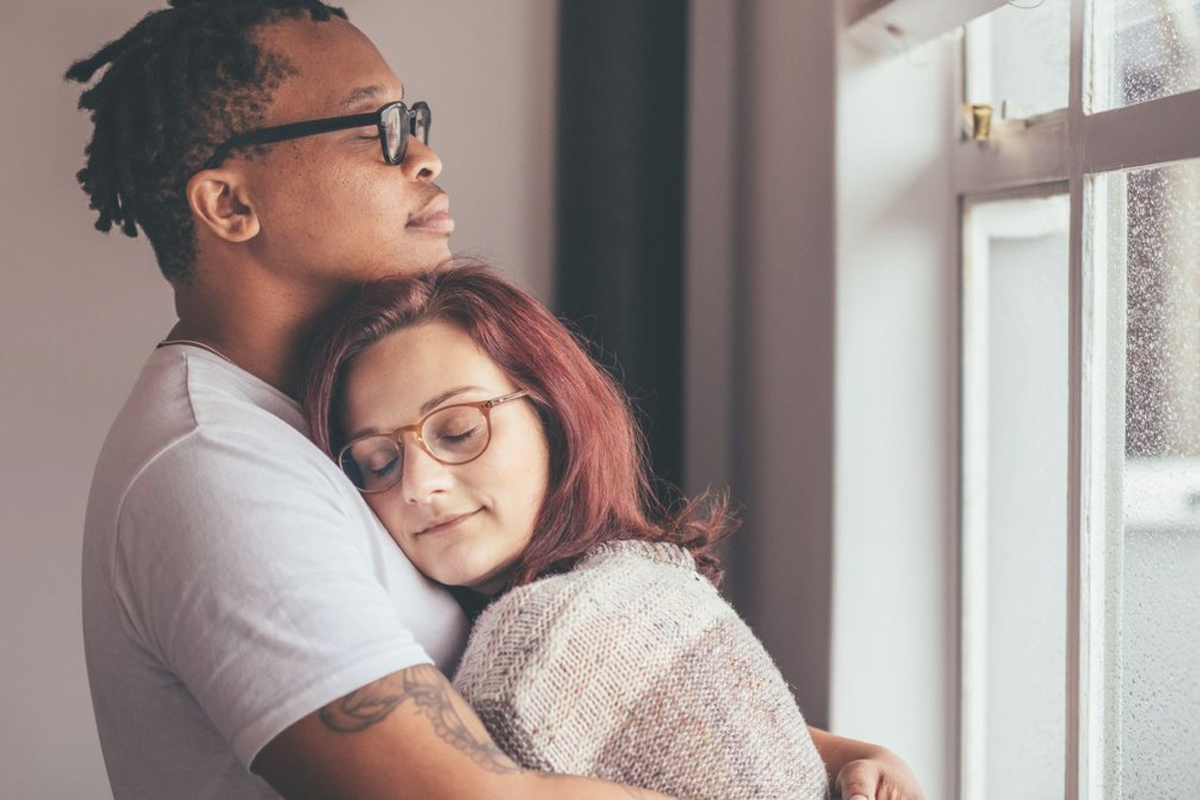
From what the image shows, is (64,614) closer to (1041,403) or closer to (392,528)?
(392,528)

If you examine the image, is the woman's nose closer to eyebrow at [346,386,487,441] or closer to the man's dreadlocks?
eyebrow at [346,386,487,441]

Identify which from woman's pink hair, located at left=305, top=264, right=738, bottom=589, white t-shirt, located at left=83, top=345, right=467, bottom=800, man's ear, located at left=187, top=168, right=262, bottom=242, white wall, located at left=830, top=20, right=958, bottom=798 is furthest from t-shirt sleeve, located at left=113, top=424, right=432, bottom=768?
white wall, located at left=830, top=20, right=958, bottom=798

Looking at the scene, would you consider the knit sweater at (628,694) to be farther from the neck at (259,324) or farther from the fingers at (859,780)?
the neck at (259,324)

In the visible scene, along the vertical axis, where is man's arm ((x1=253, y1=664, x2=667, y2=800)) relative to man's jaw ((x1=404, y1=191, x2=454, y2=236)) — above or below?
below

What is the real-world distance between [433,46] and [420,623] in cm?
163

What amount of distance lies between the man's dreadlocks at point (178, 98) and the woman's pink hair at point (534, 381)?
0.91 feet

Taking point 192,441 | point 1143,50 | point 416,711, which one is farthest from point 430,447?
point 1143,50

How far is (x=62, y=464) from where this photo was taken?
2506mm

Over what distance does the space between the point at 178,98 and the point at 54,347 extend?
1.17 meters

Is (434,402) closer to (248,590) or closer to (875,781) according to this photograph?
(248,590)

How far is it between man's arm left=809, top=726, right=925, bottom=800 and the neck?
33.5 inches

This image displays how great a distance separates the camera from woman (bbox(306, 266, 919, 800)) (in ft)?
3.84

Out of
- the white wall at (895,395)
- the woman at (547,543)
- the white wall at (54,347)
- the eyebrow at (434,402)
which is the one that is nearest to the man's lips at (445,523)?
the woman at (547,543)

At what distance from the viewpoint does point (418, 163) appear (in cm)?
163
